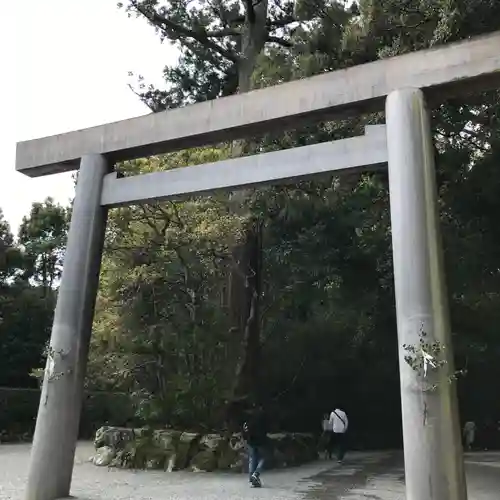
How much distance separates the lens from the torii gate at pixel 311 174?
16.0 ft

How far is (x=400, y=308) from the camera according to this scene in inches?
201

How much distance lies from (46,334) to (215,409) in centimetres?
1174

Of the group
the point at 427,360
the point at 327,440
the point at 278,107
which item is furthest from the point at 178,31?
the point at 427,360

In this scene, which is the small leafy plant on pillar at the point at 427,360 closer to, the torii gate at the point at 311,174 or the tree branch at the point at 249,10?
the torii gate at the point at 311,174

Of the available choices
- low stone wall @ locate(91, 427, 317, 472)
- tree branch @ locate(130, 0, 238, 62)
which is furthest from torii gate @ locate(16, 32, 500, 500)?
tree branch @ locate(130, 0, 238, 62)

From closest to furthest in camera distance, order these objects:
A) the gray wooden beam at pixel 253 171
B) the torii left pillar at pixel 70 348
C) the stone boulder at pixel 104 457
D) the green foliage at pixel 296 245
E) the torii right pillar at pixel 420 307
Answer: the torii right pillar at pixel 420 307 < the gray wooden beam at pixel 253 171 < the torii left pillar at pixel 70 348 < the green foliage at pixel 296 245 < the stone boulder at pixel 104 457

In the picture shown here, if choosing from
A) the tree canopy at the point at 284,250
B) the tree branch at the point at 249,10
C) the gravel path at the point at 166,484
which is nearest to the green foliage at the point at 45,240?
the tree canopy at the point at 284,250

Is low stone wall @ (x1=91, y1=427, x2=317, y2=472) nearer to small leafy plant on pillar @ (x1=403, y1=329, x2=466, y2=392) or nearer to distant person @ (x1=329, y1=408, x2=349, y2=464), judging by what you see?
distant person @ (x1=329, y1=408, x2=349, y2=464)

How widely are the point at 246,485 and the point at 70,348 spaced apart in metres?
3.61

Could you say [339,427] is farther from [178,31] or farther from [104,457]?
[178,31]

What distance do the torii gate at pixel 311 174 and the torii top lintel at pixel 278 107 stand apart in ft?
0.04

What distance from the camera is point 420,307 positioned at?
4984mm

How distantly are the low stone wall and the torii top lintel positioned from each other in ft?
16.9

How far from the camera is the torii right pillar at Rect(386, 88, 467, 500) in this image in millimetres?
4715
